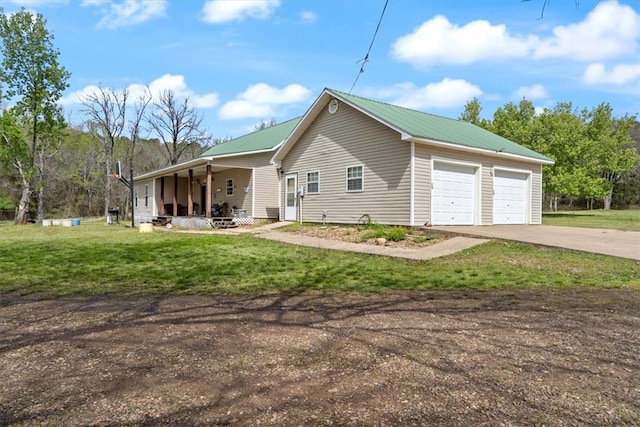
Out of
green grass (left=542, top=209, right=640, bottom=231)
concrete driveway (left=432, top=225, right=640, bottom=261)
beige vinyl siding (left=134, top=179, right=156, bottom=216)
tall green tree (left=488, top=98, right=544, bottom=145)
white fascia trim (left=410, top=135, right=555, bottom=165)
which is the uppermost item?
tall green tree (left=488, top=98, right=544, bottom=145)

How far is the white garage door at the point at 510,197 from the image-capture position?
1541 centimetres

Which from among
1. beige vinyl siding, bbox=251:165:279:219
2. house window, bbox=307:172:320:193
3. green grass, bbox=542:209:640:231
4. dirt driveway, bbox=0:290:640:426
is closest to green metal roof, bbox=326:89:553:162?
green grass, bbox=542:209:640:231

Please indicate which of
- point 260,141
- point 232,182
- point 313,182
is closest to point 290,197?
point 313,182

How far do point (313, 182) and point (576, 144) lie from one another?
18.1 m

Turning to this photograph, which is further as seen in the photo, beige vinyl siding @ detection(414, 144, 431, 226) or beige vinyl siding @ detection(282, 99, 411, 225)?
beige vinyl siding @ detection(282, 99, 411, 225)

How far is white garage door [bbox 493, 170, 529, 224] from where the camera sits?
15.4 metres

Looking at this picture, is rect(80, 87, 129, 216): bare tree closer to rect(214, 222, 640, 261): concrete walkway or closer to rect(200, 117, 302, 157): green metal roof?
rect(200, 117, 302, 157): green metal roof

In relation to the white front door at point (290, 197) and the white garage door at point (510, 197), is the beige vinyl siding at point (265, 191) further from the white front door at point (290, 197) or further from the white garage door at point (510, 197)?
the white garage door at point (510, 197)

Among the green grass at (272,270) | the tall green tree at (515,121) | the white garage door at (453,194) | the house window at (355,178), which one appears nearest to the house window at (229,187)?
the house window at (355,178)

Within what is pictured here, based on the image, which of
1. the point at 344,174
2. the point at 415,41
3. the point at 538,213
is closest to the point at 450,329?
the point at 415,41

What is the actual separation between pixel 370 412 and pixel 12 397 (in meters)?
2.20

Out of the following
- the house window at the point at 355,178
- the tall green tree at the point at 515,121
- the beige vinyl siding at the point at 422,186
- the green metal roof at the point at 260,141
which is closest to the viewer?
the beige vinyl siding at the point at 422,186

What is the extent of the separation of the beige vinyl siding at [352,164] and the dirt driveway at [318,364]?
28.4ft

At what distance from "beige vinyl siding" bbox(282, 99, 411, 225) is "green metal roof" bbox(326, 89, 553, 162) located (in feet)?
1.57
